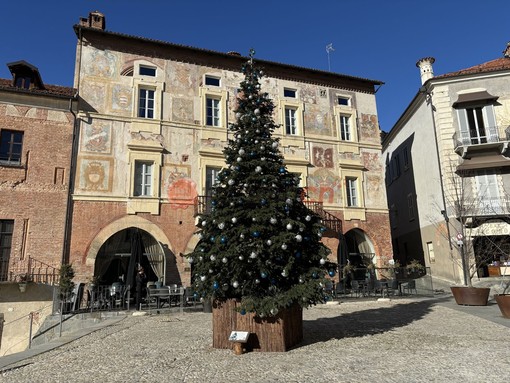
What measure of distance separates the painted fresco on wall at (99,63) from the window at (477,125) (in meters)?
18.9

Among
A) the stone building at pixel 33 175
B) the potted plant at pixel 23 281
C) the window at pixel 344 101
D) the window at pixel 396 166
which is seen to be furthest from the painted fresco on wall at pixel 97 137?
the window at pixel 396 166

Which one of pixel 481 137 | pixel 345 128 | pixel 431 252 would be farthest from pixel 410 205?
pixel 345 128

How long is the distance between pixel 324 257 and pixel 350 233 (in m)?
14.0

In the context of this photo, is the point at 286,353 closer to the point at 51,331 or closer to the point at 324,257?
the point at 324,257

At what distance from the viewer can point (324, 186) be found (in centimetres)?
2031

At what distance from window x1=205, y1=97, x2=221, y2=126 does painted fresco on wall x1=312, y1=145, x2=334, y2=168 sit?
5499 mm

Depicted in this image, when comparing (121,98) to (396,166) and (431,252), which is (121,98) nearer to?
(431,252)

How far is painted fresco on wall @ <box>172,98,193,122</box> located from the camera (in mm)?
18391

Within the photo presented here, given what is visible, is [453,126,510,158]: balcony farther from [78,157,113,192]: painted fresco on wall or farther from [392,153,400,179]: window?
[78,157,113,192]: painted fresco on wall

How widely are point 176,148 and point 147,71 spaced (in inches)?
166

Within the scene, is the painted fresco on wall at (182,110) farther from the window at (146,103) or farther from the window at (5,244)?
the window at (5,244)

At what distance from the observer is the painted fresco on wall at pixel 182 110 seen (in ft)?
60.3

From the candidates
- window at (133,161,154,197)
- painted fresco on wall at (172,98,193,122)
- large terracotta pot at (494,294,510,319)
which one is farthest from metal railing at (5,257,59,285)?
large terracotta pot at (494,294,510,319)

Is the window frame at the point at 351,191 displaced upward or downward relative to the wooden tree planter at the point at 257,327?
upward
